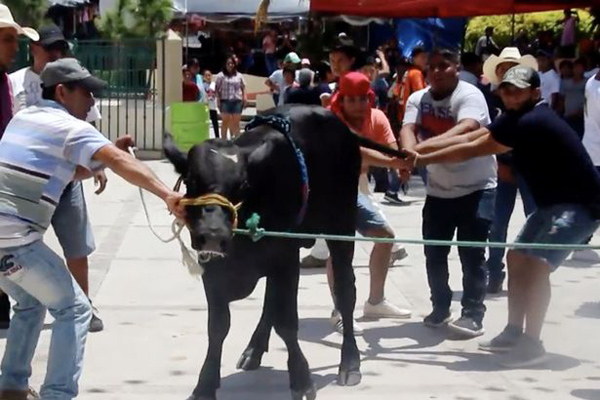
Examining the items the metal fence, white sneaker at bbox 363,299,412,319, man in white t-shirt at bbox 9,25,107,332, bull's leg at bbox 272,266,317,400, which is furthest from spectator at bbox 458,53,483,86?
the metal fence

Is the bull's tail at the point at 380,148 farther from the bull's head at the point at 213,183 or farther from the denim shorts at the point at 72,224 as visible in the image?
the denim shorts at the point at 72,224

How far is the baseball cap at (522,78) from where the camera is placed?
6801 mm

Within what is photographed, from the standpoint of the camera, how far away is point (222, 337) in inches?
231

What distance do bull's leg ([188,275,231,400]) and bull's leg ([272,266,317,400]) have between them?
316 mm

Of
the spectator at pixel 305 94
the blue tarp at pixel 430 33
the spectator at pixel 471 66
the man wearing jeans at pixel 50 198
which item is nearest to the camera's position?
the man wearing jeans at pixel 50 198

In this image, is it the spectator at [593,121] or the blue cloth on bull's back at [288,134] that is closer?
the blue cloth on bull's back at [288,134]

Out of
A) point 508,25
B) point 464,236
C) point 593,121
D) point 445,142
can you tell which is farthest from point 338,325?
point 508,25

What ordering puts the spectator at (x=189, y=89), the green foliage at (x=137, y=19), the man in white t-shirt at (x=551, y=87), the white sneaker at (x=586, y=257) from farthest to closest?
the green foliage at (x=137, y=19) → the spectator at (x=189, y=89) → the man in white t-shirt at (x=551, y=87) → the white sneaker at (x=586, y=257)

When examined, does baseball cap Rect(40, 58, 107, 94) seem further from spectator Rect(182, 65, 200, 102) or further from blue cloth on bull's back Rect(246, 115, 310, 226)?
spectator Rect(182, 65, 200, 102)

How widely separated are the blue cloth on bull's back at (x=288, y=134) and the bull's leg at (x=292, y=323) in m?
0.27

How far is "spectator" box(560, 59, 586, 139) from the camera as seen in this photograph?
1409cm

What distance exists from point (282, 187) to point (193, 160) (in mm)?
562

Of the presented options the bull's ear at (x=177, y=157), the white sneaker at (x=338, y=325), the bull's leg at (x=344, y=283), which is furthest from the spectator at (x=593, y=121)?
the bull's ear at (x=177, y=157)

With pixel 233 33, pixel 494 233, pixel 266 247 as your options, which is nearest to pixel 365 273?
pixel 494 233
